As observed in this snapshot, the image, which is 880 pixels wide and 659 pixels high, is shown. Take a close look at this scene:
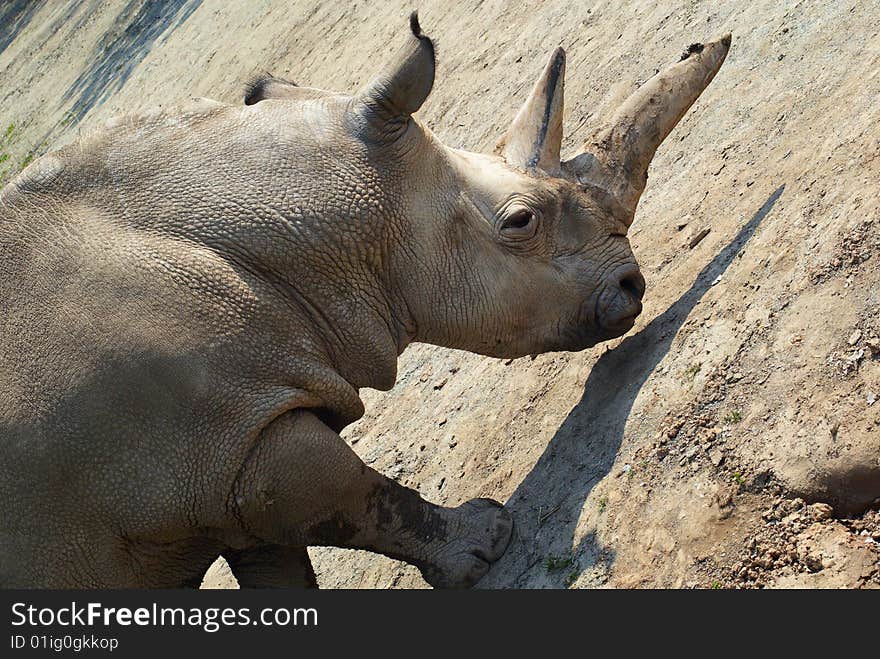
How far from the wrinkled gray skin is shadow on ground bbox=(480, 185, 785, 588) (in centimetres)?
20

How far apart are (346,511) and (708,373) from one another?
5.84 feet

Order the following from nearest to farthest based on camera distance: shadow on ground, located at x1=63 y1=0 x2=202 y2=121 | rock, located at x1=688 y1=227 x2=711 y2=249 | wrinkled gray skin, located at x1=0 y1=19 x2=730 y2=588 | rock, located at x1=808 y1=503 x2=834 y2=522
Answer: rock, located at x1=808 y1=503 x2=834 y2=522
wrinkled gray skin, located at x1=0 y1=19 x2=730 y2=588
rock, located at x1=688 y1=227 x2=711 y2=249
shadow on ground, located at x1=63 y1=0 x2=202 y2=121

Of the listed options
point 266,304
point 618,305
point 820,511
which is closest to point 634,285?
point 618,305

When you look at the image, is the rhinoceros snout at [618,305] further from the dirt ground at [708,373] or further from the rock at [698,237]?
the rock at [698,237]

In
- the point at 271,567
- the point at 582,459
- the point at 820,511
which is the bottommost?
the point at 271,567

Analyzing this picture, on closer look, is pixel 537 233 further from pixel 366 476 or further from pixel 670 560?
pixel 670 560

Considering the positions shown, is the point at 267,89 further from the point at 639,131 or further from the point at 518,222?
the point at 639,131

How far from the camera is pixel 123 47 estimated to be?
21.1 meters

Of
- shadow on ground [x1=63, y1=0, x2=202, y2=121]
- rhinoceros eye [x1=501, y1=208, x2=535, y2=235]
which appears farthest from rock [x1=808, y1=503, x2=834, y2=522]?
shadow on ground [x1=63, y1=0, x2=202, y2=121]

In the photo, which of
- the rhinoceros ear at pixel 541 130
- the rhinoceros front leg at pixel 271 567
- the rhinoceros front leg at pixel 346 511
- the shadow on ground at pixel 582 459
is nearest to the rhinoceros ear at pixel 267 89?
the rhinoceros ear at pixel 541 130

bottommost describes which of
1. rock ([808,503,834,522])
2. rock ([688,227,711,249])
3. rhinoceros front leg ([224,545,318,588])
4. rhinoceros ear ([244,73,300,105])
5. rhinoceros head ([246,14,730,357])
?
rhinoceros front leg ([224,545,318,588])

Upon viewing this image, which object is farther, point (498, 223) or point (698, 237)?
point (698, 237)

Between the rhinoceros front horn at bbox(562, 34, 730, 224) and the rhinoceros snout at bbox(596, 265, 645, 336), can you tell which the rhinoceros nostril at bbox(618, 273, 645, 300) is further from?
the rhinoceros front horn at bbox(562, 34, 730, 224)

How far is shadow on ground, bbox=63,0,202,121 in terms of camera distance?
2000 centimetres
